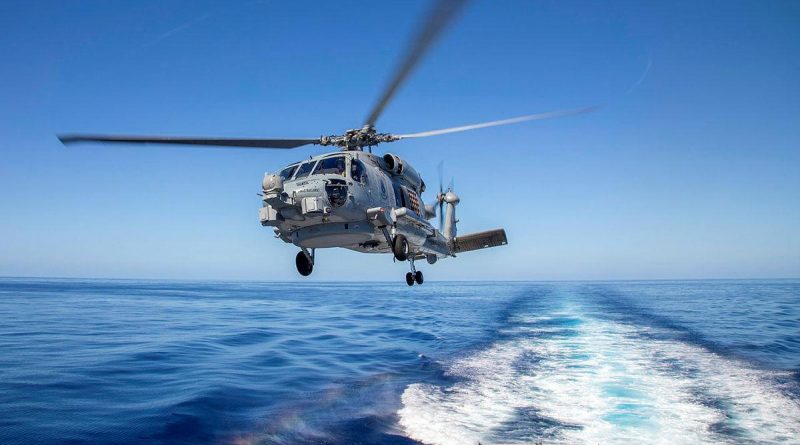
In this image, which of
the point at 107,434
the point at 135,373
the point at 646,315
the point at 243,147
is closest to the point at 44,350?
the point at 135,373

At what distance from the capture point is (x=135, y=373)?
1602cm

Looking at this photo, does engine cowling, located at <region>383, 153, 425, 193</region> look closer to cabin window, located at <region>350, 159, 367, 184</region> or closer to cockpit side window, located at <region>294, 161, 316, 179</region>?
cabin window, located at <region>350, 159, 367, 184</region>

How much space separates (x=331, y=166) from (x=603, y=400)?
10.7 metres

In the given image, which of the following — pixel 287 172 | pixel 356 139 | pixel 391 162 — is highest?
pixel 356 139

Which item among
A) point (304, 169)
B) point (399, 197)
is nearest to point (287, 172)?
point (304, 169)

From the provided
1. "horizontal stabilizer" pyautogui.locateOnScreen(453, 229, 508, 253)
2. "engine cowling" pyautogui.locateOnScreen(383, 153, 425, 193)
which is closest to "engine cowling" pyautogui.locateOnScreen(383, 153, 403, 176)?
"engine cowling" pyautogui.locateOnScreen(383, 153, 425, 193)

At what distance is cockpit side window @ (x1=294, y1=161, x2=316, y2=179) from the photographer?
39.1 ft

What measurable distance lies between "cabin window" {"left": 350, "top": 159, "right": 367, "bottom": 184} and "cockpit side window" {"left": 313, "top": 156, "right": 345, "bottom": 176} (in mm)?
274

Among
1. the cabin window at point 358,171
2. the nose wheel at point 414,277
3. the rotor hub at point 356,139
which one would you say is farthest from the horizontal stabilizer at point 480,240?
the cabin window at point 358,171

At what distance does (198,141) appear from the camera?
11.0 meters

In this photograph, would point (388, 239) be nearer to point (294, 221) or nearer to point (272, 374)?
point (294, 221)

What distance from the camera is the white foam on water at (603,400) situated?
11406 mm

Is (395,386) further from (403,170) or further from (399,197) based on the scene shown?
(403,170)

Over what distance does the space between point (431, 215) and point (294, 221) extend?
799cm
